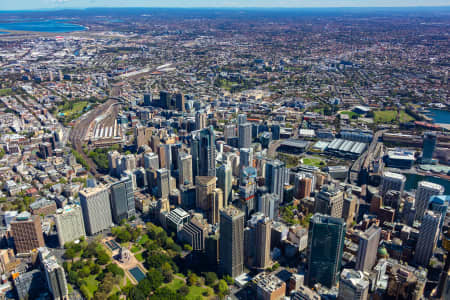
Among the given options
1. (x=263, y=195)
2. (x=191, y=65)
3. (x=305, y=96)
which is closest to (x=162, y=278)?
(x=263, y=195)

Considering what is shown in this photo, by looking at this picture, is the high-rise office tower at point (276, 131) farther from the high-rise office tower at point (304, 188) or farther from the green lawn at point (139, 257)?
the green lawn at point (139, 257)

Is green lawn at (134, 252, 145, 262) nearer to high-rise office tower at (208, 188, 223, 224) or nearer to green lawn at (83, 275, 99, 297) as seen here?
green lawn at (83, 275, 99, 297)

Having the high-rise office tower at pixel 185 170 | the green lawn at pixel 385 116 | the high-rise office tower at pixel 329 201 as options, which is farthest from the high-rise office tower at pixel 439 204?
the green lawn at pixel 385 116

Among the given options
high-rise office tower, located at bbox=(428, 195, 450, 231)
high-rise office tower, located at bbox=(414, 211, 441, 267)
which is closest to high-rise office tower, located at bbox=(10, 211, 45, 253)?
high-rise office tower, located at bbox=(414, 211, 441, 267)

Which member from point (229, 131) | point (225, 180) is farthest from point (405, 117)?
point (225, 180)

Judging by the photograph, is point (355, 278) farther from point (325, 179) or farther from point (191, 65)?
point (191, 65)
